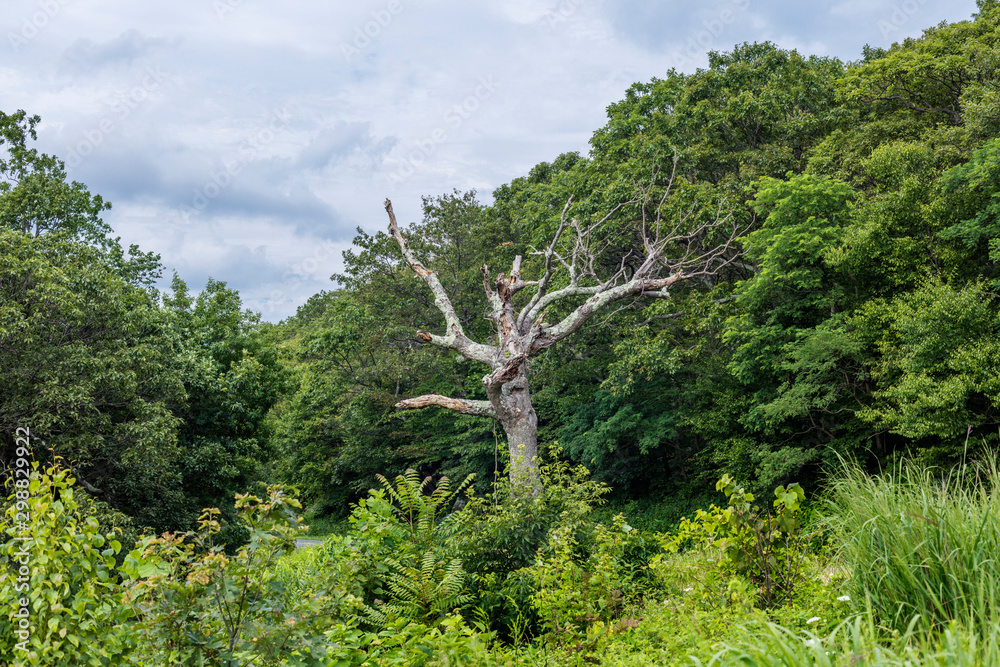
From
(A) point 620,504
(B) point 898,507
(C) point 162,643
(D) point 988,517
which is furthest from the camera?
(A) point 620,504

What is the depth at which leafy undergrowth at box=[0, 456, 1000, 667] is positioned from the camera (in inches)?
106

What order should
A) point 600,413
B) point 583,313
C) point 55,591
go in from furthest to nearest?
point 600,413 < point 583,313 < point 55,591

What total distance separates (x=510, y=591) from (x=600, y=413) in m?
12.5

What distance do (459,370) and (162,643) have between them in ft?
65.3

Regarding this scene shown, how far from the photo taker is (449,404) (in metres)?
10.9

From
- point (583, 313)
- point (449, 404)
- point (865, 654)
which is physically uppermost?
point (583, 313)

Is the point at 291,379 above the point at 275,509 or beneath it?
above

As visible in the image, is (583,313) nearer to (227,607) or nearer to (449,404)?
(449,404)

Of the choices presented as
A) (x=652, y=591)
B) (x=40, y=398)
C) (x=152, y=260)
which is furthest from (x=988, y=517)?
(x=152, y=260)

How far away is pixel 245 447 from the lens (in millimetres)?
16453

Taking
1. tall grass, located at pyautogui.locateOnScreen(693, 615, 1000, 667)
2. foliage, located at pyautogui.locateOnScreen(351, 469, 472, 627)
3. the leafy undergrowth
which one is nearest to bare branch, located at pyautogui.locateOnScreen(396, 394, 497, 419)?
foliage, located at pyautogui.locateOnScreen(351, 469, 472, 627)

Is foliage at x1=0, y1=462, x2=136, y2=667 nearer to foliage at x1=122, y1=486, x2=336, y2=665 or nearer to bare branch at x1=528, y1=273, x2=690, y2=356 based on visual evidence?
foliage at x1=122, y1=486, x2=336, y2=665

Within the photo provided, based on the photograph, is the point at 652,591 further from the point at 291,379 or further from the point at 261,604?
the point at 291,379

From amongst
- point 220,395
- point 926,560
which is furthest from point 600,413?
point 926,560
